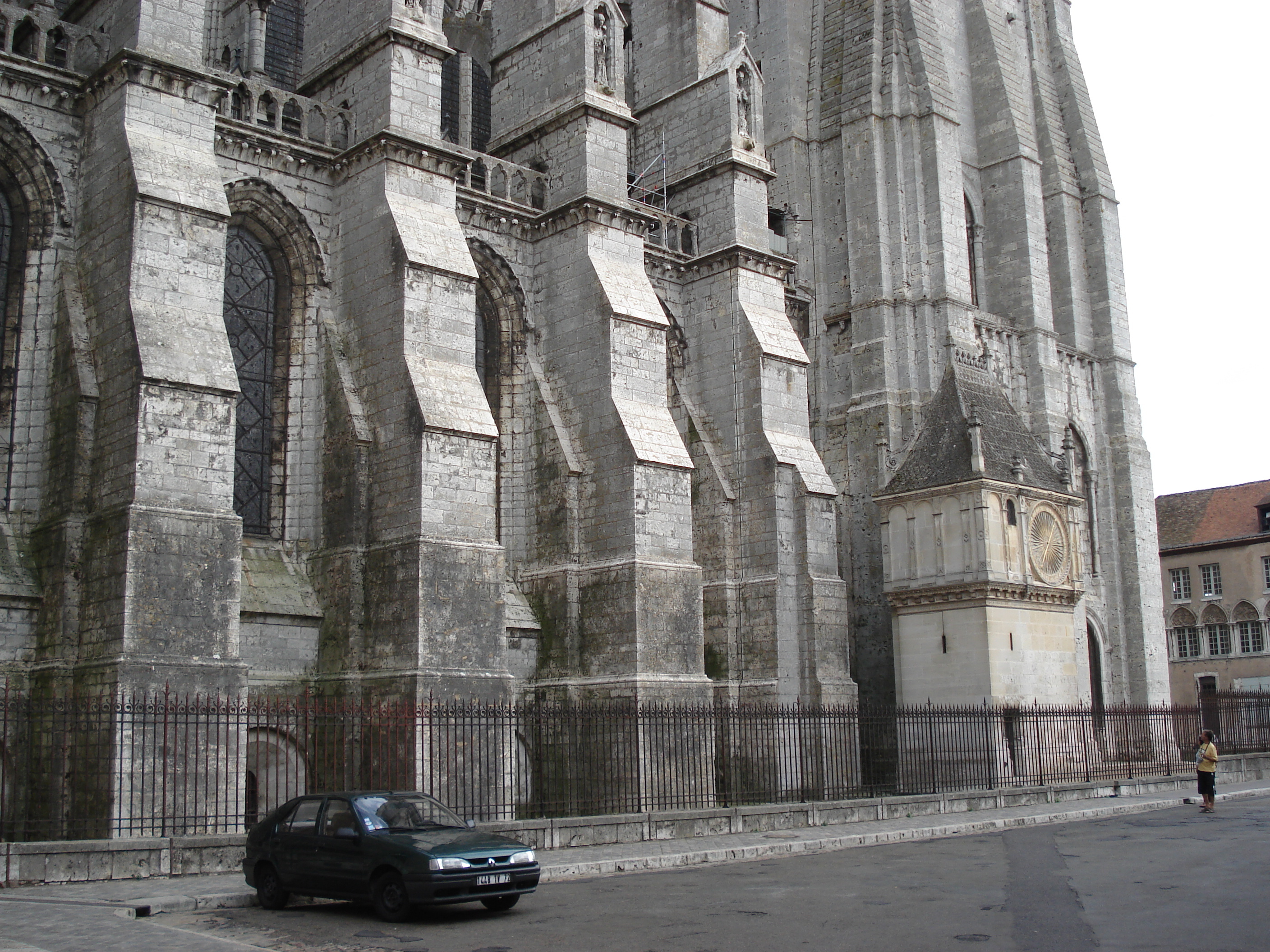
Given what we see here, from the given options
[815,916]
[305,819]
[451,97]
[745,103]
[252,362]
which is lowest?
[815,916]

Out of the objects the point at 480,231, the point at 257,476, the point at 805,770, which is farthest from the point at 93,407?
the point at 805,770

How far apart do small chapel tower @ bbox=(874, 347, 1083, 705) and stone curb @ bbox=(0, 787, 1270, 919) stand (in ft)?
11.2

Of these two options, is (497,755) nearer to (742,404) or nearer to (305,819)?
(305,819)

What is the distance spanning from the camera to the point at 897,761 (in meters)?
20.8

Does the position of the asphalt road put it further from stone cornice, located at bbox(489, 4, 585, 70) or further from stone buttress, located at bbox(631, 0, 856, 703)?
stone cornice, located at bbox(489, 4, 585, 70)

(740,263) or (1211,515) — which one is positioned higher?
(740,263)

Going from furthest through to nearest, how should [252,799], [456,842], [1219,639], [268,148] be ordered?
1. [1219,639]
2. [268,148]
3. [252,799]
4. [456,842]

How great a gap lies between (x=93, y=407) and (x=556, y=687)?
8062 millimetres

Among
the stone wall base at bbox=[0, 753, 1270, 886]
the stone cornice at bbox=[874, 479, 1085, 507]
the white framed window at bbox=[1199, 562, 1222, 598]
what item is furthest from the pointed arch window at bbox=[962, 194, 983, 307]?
the white framed window at bbox=[1199, 562, 1222, 598]

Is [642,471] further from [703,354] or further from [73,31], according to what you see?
[73,31]

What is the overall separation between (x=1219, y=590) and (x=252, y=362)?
116 ft

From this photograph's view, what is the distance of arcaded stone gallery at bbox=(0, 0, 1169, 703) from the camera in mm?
15602

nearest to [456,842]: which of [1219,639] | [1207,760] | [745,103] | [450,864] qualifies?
[450,864]

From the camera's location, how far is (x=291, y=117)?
20.4m
